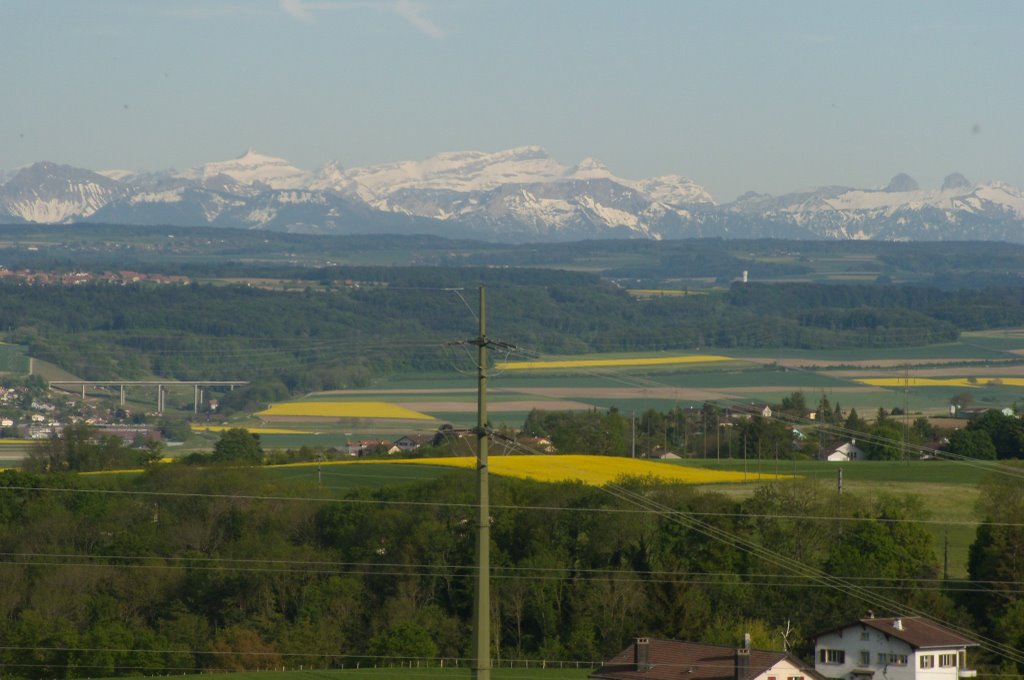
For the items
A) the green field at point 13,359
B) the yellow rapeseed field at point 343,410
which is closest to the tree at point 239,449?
the yellow rapeseed field at point 343,410

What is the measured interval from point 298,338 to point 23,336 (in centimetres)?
2561

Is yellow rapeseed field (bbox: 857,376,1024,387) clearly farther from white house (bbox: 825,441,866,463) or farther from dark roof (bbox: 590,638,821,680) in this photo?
dark roof (bbox: 590,638,821,680)

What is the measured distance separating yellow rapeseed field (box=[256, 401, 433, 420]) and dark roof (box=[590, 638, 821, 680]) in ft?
226

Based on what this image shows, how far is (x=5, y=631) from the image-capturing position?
44.5 metres

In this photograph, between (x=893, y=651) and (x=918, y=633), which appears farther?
(x=918, y=633)

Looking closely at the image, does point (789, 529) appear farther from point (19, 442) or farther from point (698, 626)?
point (19, 442)

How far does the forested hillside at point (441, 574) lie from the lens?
140ft

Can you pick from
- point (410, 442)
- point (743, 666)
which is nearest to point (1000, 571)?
point (743, 666)

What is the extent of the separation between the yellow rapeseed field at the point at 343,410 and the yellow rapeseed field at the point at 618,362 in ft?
62.9

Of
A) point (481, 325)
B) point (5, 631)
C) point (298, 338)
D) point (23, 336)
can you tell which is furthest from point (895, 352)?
point (481, 325)

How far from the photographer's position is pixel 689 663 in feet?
113

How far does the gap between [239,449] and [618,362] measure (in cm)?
6699

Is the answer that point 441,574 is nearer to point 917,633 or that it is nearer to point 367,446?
point 917,633

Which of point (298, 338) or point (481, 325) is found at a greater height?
point (481, 325)
